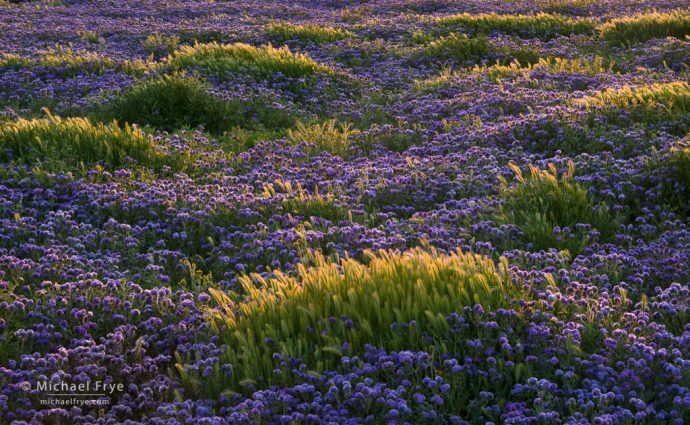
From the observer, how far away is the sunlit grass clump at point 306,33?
16422 mm

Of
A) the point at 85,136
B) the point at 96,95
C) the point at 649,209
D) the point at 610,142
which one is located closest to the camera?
the point at 649,209

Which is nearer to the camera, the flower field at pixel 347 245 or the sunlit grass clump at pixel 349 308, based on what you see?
the flower field at pixel 347 245

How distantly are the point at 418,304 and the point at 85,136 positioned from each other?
5.24m

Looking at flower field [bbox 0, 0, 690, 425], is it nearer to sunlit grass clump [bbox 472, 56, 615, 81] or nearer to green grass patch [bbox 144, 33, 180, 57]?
sunlit grass clump [bbox 472, 56, 615, 81]

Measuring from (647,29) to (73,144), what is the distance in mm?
11966

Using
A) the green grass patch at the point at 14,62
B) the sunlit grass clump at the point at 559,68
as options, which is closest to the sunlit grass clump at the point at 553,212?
the sunlit grass clump at the point at 559,68

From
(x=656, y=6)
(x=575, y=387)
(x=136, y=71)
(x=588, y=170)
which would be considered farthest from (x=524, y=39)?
(x=575, y=387)

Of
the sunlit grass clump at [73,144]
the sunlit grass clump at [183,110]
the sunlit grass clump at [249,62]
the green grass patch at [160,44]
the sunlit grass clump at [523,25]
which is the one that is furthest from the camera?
the sunlit grass clump at [523,25]

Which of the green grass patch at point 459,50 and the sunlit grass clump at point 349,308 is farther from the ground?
the green grass patch at point 459,50

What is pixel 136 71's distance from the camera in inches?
510

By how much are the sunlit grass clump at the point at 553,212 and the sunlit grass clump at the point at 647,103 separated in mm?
2125

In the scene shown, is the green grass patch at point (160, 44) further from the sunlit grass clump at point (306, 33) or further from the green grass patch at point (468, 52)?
the green grass patch at point (468, 52)

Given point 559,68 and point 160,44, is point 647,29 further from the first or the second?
point 160,44

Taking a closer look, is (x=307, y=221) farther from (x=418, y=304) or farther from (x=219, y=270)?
(x=418, y=304)
